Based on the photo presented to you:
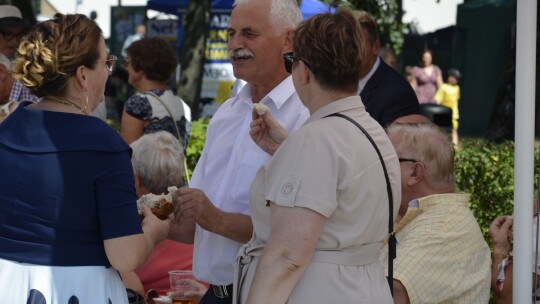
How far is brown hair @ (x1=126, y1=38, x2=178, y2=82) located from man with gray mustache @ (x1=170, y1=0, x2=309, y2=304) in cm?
268

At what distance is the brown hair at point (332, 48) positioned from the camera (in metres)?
2.85

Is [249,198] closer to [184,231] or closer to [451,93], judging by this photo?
[184,231]

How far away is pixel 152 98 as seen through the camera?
241 inches

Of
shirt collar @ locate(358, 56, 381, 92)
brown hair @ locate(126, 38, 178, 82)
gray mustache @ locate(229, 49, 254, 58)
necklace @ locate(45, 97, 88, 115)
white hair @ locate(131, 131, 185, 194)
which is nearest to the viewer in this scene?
necklace @ locate(45, 97, 88, 115)

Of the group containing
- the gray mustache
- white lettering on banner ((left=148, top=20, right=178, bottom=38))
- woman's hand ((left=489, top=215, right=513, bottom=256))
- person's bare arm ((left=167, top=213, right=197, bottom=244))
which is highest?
white lettering on banner ((left=148, top=20, right=178, bottom=38))

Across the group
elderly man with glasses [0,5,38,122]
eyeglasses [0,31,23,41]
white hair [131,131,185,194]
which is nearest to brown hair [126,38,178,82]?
elderly man with glasses [0,5,38,122]

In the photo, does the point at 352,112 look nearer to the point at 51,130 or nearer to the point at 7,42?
the point at 51,130

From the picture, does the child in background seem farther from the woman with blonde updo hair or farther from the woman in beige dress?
the woman with blonde updo hair

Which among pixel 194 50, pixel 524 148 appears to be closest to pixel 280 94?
pixel 524 148

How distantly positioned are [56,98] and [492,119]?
28.3 ft

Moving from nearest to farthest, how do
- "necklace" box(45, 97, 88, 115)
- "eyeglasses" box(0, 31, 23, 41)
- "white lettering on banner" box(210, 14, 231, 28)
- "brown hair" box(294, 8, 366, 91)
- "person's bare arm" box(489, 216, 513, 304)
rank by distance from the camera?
"brown hair" box(294, 8, 366, 91)
"necklace" box(45, 97, 88, 115)
"person's bare arm" box(489, 216, 513, 304)
"eyeglasses" box(0, 31, 23, 41)
"white lettering on banner" box(210, 14, 231, 28)

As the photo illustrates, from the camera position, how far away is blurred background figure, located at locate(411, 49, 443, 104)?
702 inches

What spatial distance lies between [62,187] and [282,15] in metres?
1.12

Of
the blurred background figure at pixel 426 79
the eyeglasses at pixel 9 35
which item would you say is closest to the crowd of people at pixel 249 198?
the eyeglasses at pixel 9 35
